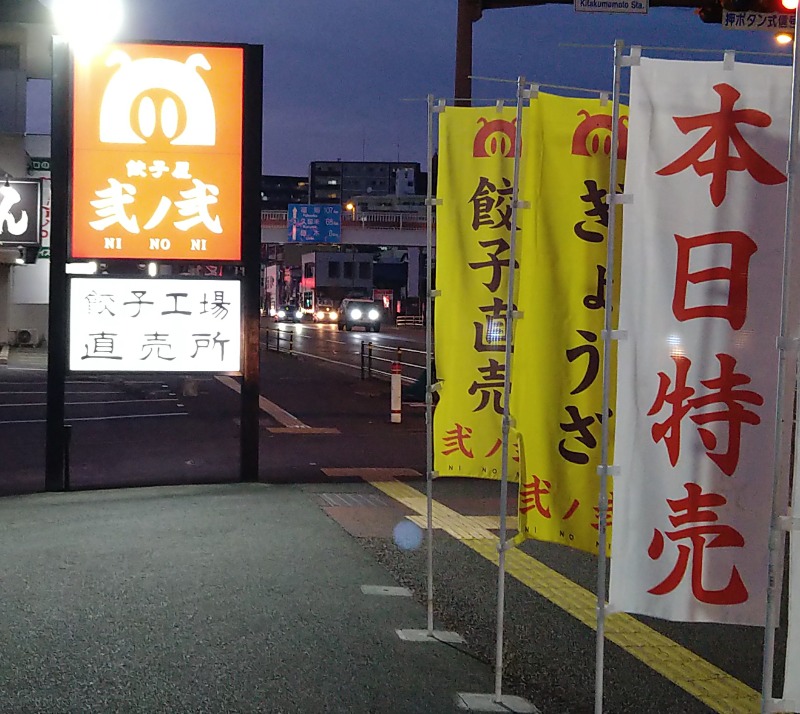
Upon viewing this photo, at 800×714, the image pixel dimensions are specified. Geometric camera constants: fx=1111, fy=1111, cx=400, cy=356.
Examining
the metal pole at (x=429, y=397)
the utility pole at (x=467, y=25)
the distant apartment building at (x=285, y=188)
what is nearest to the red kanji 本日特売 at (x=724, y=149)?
the metal pole at (x=429, y=397)

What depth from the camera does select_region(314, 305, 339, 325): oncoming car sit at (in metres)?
82.5

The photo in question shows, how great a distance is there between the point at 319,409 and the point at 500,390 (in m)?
13.4

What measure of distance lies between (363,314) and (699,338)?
60693 mm

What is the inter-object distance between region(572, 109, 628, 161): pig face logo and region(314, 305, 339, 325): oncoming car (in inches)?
2961

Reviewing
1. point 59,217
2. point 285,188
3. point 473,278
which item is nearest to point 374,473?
point 59,217

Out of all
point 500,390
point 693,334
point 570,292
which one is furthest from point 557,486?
point 500,390

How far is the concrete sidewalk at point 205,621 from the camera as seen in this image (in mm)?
5195

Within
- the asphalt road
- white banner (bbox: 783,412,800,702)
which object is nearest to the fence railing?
the asphalt road

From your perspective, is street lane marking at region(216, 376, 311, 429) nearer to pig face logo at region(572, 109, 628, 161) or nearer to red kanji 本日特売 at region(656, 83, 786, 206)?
pig face logo at region(572, 109, 628, 161)

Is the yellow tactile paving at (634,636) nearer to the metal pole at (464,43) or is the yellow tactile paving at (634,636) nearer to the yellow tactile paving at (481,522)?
the yellow tactile paving at (481,522)

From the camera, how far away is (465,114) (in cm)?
715

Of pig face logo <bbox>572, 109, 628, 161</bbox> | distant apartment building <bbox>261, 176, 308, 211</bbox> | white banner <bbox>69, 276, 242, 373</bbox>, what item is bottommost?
white banner <bbox>69, 276, 242, 373</bbox>

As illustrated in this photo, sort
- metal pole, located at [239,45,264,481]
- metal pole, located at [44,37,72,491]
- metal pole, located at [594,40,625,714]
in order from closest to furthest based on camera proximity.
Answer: metal pole, located at [594,40,625,714]
metal pole, located at [44,37,72,491]
metal pole, located at [239,45,264,481]

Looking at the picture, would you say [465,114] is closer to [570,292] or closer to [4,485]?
[570,292]
